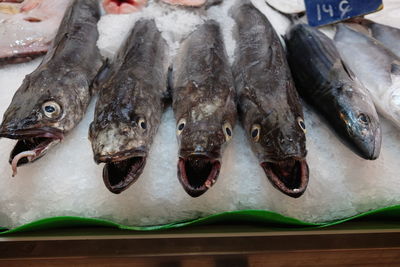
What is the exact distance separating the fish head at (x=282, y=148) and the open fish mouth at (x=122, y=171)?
498mm

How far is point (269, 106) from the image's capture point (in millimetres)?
1656

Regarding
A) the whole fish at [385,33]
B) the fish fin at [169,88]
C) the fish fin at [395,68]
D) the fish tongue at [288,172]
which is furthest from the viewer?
the whole fish at [385,33]

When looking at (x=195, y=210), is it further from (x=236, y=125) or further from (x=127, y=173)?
(x=236, y=125)

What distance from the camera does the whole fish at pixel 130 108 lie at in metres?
1.43

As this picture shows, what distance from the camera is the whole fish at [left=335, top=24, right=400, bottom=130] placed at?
6.17 ft

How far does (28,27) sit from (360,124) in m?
2.10

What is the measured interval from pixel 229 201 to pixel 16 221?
940 mm

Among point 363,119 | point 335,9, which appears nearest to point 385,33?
point 335,9

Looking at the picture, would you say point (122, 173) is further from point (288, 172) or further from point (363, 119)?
point (363, 119)

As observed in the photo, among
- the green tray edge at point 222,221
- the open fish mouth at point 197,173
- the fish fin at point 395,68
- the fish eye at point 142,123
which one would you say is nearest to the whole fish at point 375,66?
the fish fin at point 395,68

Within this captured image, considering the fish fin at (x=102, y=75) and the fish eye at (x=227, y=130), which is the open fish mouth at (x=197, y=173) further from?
the fish fin at (x=102, y=75)

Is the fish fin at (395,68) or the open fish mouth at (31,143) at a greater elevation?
the open fish mouth at (31,143)

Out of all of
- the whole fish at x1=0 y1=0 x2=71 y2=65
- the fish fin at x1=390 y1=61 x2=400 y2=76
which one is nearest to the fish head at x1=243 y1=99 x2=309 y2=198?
the fish fin at x1=390 y1=61 x2=400 y2=76

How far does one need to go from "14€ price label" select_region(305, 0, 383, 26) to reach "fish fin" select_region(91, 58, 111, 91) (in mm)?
1258
